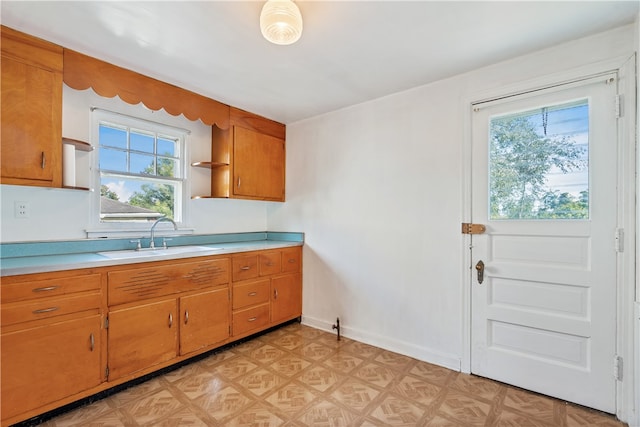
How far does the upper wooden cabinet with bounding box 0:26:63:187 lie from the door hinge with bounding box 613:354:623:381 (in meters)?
3.77

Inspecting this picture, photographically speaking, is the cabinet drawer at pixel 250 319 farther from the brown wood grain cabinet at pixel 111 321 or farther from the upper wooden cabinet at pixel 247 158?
the upper wooden cabinet at pixel 247 158

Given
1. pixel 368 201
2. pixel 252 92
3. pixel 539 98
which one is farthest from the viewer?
pixel 368 201

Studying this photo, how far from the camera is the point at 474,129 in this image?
2.40 meters

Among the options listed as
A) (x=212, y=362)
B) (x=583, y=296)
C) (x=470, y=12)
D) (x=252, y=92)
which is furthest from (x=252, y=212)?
(x=583, y=296)

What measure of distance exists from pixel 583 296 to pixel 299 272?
2534 mm

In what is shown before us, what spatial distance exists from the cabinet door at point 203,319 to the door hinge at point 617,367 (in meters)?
2.84

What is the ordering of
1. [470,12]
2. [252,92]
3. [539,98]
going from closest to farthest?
[470,12]
[539,98]
[252,92]

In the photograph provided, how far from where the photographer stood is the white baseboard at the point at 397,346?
250cm

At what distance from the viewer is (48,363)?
1.80 m

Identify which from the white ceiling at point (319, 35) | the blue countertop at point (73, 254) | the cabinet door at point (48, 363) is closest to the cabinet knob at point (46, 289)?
the blue countertop at point (73, 254)

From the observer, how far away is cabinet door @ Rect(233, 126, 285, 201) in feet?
10.6

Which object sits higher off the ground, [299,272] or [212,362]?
[299,272]

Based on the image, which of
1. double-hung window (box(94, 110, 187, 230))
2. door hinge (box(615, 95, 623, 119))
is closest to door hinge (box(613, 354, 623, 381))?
door hinge (box(615, 95, 623, 119))

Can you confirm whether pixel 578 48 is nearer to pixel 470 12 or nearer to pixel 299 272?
pixel 470 12
